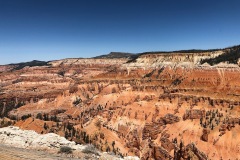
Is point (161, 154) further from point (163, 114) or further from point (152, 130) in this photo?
point (163, 114)

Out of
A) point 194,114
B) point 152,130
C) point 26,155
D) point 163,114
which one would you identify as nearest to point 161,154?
point 152,130

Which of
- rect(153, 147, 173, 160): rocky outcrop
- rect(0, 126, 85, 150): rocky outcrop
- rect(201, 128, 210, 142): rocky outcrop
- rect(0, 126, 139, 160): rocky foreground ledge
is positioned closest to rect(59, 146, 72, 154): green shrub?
rect(0, 126, 139, 160): rocky foreground ledge

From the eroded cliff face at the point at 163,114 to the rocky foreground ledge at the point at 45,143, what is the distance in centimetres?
1779

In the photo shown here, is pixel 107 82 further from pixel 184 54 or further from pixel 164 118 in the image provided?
pixel 164 118

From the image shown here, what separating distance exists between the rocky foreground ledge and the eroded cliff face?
58.3 feet

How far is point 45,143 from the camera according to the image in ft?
112

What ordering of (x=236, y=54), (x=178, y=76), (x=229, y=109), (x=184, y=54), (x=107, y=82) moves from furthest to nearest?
(x=107, y=82) < (x=184, y=54) < (x=178, y=76) < (x=236, y=54) < (x=229, y=109)

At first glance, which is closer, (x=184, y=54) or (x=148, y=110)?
(x=148, y=110)

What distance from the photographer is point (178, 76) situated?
9644 centimetres

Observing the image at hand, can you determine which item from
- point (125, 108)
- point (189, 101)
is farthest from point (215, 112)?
point (125, 108)

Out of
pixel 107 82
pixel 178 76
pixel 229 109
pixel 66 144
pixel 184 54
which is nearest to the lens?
pixel 66 144

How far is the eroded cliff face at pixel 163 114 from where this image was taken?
61094 mm

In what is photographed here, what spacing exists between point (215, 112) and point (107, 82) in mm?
58036

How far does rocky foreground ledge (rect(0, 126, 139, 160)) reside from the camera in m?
32.5
